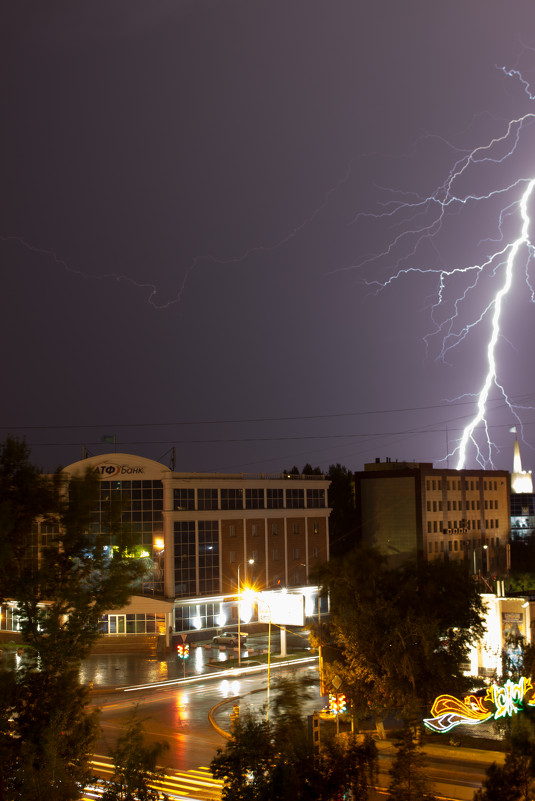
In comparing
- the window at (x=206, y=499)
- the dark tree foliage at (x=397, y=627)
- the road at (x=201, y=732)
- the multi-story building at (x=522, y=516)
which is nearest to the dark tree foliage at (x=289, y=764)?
the road at (x=201, y=732)

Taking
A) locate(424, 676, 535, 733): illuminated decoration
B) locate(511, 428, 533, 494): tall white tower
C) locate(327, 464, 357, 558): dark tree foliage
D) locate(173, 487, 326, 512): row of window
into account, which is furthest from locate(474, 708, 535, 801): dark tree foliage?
locate(511, 428, 533, 494): tall white tower

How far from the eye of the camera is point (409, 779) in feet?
Result: 35.6

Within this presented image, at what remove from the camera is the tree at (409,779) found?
35.1ft

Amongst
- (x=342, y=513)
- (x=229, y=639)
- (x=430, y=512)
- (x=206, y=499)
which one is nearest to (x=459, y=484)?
(x=430, y=512)

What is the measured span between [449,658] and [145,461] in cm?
3539

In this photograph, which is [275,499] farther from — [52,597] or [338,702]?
[52,597]

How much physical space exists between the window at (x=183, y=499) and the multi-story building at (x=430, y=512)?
1110 inches

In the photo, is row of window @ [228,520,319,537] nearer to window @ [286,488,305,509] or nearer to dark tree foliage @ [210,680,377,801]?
window @ [286,488,305,509]

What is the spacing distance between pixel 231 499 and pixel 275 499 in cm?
465

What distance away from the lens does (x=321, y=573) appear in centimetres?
2994

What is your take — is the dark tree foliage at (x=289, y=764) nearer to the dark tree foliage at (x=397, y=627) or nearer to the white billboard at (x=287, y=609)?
the dark tree foliage at (x=397, y=627)

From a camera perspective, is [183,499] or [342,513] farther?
[342,513]

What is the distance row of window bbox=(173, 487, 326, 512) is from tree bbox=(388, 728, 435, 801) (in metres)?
49.4

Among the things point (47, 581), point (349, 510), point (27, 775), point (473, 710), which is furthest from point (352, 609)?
point (349, 510)
